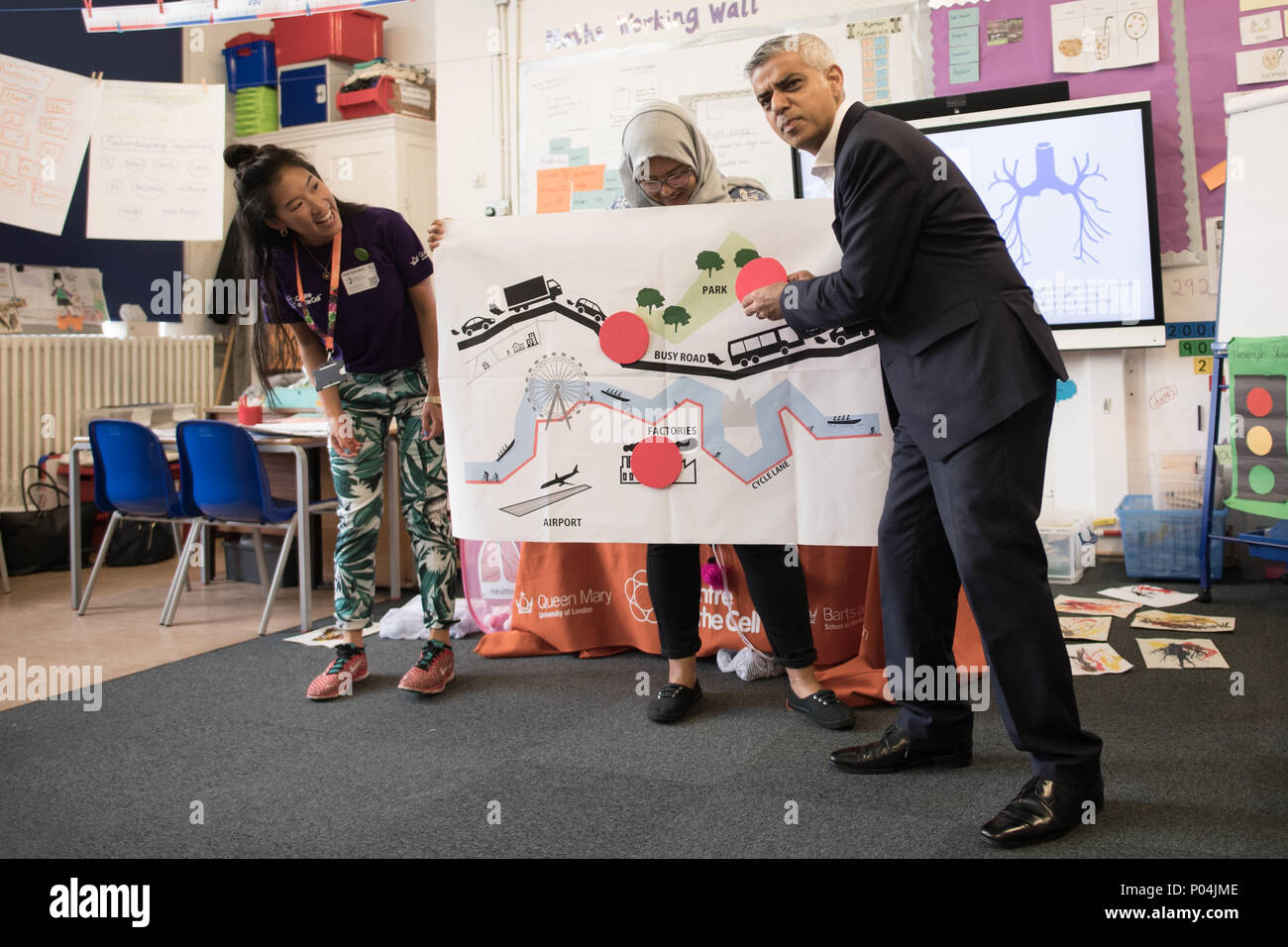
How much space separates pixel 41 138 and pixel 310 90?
2613 mm

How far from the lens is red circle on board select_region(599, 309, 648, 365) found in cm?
225

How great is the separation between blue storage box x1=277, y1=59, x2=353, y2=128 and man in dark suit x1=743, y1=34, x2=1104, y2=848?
492cm

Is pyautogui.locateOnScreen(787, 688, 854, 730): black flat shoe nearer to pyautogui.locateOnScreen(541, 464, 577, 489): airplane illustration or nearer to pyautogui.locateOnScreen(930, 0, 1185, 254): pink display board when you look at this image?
pyautogui.locateOnScreen(541, 464, 577, 489): airplane illustration

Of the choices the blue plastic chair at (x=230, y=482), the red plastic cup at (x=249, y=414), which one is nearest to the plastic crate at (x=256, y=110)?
the red plastic cup at (x=249, y=414)

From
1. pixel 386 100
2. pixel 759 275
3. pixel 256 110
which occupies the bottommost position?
pixel 759 275

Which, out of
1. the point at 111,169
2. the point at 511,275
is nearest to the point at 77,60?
the point at 111,169

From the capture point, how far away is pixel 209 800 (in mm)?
2037

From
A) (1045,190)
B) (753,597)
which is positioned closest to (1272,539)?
(1045,190)

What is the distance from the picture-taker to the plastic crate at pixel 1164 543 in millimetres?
3871

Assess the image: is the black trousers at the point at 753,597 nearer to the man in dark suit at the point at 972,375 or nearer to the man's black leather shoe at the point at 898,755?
the man's black leather shoe at the point at 898,755

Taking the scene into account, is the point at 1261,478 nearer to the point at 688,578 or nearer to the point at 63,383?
the point at 688,578

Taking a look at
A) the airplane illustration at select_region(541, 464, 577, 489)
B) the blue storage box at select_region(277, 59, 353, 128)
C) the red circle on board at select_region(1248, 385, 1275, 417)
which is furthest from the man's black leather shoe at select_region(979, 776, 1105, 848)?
the blue storage box at select_region(277, 59, 353, 128)

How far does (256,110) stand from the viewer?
629cm
